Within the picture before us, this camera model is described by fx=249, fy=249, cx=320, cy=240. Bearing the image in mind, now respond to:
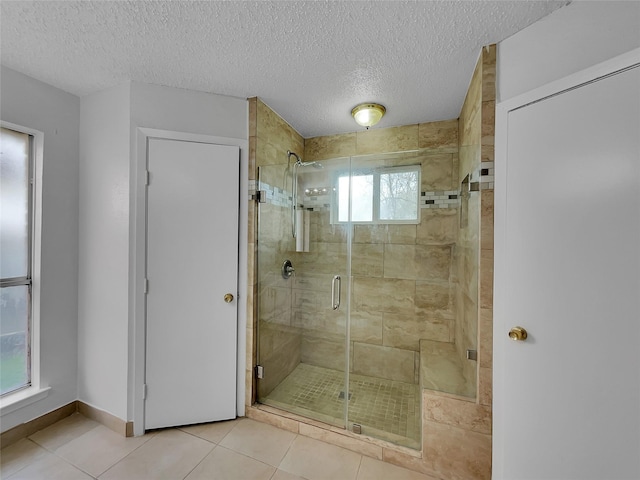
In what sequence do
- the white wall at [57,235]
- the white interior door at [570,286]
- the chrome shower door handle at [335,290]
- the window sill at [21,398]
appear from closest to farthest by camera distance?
the white interior door at [570,286] < the window sill at [21,398] < the white wall at [57,235] < the chrome shower door handle at [335,290]

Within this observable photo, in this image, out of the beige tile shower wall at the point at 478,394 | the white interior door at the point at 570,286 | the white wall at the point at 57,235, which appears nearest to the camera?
the white interior door at the point at 570,286

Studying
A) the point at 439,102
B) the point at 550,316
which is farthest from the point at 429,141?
the point at 550,316

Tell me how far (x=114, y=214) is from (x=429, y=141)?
2651 mm

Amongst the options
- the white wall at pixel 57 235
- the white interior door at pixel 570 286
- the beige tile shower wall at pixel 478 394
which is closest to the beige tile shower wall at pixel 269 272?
the beige tile shower wall at pixel 478 394

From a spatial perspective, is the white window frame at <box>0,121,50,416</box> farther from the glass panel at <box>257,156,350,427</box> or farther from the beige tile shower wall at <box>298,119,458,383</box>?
the beige tile shower wall at <box>298,119,458,383</box>

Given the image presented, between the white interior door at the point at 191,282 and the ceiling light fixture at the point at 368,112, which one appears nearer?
the white interior door at the point at 191,282

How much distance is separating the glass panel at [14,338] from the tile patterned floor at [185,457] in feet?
1.30

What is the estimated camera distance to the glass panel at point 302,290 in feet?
6.55

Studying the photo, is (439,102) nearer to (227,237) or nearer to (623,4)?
(623,4)

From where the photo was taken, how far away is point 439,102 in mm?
1978

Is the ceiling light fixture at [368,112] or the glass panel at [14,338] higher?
the ceiling light fixture at [368,112]

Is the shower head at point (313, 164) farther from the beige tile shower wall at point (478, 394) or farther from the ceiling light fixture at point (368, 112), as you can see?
the beige tile shower wall at point (478, 394)

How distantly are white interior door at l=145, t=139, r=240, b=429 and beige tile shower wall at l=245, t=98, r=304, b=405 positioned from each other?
0.42 feet

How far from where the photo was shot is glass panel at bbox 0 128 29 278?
1610mm
